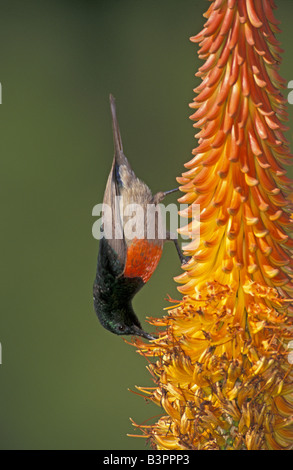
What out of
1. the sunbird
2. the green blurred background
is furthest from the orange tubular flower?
the green blurred background

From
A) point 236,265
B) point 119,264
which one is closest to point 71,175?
point 119,264

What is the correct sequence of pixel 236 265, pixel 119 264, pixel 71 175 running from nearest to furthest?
pixel 236 265 → pixel 119 264 → pixel 71 175

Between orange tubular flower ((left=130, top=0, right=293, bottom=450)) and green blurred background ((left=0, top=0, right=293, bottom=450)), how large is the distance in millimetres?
3711

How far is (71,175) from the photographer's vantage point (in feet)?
20.4

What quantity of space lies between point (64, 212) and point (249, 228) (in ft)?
13.9

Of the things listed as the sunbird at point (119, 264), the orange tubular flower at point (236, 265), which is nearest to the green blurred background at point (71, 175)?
the sunbird at point (119, 264)

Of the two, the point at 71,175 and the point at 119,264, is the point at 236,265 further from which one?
the point at 71,175

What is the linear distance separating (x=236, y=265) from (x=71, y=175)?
4270 millimetres

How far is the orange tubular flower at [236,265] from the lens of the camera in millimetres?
1963

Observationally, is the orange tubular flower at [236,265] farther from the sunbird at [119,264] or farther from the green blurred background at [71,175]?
the green blurred background at [71,175]

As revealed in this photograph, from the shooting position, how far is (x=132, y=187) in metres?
3.91

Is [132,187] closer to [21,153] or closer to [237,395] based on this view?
[237,395]

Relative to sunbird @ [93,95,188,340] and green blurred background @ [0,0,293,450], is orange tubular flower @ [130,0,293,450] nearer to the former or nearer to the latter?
sunbird @ [93,95,188,340]

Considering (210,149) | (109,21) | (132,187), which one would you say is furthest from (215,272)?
(109,21)
